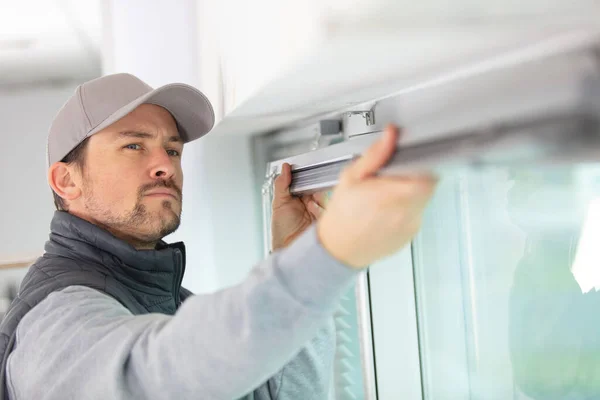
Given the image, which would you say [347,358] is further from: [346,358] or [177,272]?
[177,272]

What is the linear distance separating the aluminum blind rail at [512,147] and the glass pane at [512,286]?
32 cm

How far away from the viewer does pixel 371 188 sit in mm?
624

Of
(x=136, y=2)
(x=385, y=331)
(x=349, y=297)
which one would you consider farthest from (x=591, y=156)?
(x=136, y=2)

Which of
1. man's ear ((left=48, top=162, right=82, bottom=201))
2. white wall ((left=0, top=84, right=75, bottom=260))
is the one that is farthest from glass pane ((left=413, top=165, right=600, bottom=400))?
white wall ((left=0, top=84, right=75, bottom=260))

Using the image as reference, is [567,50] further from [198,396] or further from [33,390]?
[33,390]

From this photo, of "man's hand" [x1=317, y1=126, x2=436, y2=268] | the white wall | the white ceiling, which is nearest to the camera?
"man's hand" [x1=317, y1=126, x2=436, y2=268]

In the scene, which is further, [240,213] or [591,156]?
[240,213]

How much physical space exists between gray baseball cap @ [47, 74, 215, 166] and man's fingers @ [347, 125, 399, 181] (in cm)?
68

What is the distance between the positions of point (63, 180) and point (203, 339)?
773 millimetres

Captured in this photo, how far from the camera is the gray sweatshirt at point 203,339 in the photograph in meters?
0.65

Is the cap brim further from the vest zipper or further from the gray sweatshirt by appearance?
the gray sweatshirt

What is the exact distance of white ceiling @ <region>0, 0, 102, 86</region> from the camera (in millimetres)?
2787

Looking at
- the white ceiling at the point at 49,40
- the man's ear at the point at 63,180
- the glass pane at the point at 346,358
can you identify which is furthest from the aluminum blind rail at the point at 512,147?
the white ceiling at the point at 49,40

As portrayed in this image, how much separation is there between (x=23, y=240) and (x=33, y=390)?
372 cm
